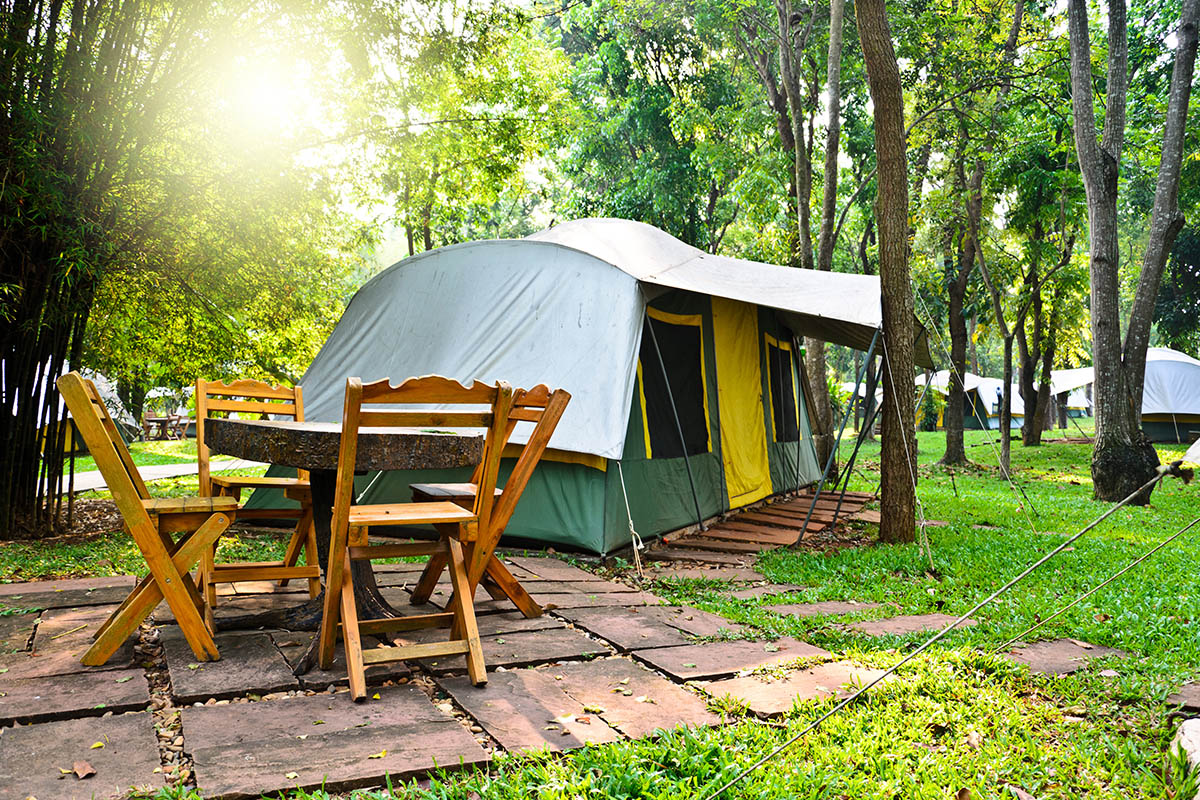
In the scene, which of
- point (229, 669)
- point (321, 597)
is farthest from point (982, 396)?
point (229, 669)

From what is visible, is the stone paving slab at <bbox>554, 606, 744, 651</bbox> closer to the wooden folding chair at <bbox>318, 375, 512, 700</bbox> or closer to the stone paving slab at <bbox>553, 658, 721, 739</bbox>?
the stone paving slab at <bbox>553, 658, 721, 739</bbox>

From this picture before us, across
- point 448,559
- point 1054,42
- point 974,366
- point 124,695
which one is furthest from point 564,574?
point 974,366

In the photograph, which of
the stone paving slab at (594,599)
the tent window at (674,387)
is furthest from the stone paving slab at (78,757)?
the tent window at (674,387)

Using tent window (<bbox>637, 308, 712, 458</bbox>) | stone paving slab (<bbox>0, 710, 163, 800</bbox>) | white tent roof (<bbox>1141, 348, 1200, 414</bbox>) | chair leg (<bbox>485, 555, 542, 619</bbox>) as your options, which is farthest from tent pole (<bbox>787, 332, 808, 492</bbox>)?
white tent roof (<bbox>1141, 348, 1200, 414</bbox>)

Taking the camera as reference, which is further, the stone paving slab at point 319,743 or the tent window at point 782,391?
the tent window at point 782,391

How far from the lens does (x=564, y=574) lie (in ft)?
14.8

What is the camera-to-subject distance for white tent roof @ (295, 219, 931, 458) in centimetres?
514

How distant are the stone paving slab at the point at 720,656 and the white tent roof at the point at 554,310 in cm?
181

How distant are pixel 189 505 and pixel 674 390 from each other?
3844mm

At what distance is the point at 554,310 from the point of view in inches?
217

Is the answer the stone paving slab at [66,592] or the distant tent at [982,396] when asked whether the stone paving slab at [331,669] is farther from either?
the distant tent at [982,396]

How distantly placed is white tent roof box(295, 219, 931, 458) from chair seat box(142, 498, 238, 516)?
7.82 ft

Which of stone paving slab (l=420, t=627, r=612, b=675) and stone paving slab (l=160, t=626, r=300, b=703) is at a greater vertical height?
stone paving slab (l=160, t=626, r=300, b=703)

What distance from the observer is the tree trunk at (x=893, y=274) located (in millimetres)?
5535
